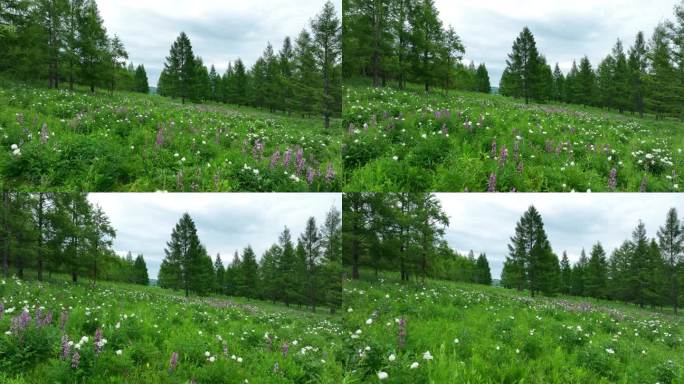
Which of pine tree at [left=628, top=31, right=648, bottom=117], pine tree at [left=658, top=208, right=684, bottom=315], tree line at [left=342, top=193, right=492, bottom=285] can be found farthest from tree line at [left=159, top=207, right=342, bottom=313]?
pine tree at [left=628, top=31, right=648, bottom=117]

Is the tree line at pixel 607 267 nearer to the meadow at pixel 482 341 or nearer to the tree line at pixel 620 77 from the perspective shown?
the meadow at pixel 482 341

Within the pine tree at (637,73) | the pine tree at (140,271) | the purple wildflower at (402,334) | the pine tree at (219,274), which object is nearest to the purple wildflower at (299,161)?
the pine tree at (219,274)

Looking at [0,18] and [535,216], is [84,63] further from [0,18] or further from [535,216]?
[535,216]

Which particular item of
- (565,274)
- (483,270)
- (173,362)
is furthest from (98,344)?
(565,274)

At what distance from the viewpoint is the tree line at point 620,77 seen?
307 inches

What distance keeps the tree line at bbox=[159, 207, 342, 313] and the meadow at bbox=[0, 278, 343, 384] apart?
1.09 ft

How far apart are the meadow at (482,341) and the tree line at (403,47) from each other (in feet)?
13.2

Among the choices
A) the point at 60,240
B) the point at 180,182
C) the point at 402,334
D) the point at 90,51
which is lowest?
the point at 402,334

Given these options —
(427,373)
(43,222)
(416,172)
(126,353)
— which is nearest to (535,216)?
(416,172)

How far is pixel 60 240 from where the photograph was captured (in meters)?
5.98

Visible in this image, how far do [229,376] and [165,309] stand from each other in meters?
2.95

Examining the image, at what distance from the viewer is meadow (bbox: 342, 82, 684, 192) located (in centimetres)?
442

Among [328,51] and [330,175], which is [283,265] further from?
[328,51]

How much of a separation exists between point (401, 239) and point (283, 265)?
1.97 metres
